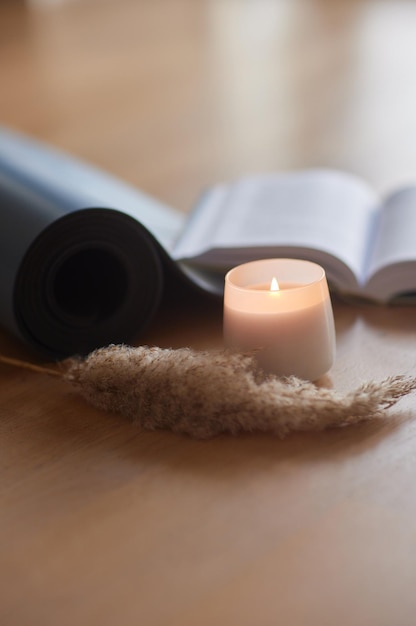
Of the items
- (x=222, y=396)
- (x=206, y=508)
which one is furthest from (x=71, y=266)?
(x=206, y=508)

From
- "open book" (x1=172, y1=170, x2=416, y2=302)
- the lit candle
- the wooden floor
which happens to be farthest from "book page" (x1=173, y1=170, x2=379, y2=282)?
the lit candle

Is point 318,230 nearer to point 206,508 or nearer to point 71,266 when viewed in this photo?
point 71,266

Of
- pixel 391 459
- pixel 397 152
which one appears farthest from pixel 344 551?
pixel 397 152

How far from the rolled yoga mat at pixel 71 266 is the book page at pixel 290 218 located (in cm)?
16

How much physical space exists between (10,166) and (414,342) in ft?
2.68

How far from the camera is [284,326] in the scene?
1248 mm

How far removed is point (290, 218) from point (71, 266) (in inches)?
16.5

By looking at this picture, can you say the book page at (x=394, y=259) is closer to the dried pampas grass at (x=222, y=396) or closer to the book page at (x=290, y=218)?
the book page at (x=290, y=218)

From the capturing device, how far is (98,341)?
4.87 ft

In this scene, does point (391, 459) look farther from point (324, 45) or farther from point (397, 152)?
point (324, 45)

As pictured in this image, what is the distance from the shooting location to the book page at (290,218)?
5.28 feet

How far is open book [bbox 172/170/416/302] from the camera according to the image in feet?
5.15

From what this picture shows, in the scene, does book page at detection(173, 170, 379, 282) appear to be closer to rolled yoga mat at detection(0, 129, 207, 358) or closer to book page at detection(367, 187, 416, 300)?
book page at detection(367, 187, 416, 300)

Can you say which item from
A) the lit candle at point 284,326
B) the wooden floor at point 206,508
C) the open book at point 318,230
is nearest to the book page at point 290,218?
the open book at point 318,230
